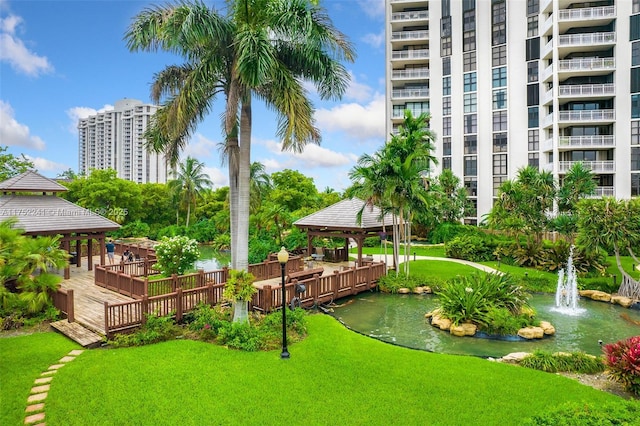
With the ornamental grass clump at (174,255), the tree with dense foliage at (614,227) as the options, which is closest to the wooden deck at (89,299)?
the ornamental grass clump at (174,255)

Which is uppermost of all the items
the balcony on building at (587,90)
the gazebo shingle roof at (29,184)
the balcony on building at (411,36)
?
the balcony on building at (411,36)

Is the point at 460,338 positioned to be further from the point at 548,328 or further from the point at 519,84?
the point at 519,84

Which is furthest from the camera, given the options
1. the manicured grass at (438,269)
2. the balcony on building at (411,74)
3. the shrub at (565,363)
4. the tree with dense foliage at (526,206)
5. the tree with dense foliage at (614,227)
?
the balcony on building at (411,74)

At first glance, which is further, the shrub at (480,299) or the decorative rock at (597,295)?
the decorative rock at (597,295)

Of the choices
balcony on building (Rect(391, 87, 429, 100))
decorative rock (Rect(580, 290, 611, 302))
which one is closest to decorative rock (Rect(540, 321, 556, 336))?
decorative rock (Rect(580, 290, 611, 302))

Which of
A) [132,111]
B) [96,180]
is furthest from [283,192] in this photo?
[132,111]

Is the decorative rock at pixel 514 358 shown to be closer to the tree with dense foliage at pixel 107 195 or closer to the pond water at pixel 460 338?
the pond water at pixel 460 338
